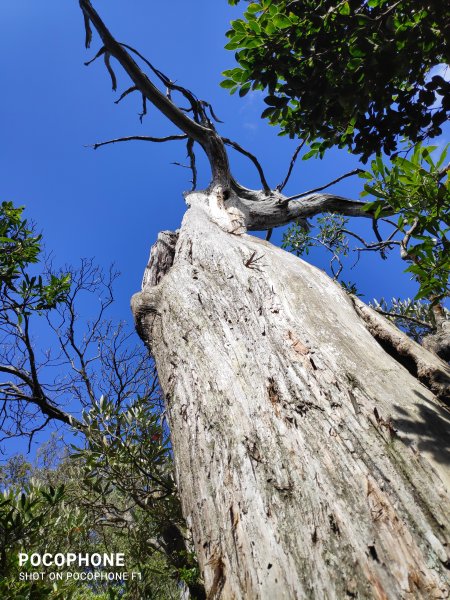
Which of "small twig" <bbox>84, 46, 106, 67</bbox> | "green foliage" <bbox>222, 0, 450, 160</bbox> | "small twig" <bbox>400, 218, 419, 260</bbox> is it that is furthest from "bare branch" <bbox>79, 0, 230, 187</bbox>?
"small twig" <bbox>400, 218, 419, 260</bbox>

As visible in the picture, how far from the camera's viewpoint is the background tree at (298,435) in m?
1.01

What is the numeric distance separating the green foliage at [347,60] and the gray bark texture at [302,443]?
1.41m

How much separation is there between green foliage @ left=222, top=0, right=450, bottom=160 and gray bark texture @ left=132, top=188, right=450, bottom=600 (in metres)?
1.41

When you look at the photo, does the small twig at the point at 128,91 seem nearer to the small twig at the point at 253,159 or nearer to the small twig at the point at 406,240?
the small twig at the point at 253,159

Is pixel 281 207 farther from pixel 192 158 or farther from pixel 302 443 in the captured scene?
pixel 302 443

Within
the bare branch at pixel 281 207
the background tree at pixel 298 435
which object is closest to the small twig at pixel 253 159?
the bare branch at pixel 281 207

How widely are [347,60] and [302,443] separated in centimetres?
252

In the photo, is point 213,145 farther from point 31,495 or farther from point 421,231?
point 31,495

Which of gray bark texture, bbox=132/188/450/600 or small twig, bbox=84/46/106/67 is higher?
small twig, bbox=84/46/106/67

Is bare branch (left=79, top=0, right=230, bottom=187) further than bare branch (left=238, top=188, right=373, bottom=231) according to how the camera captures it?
Yes

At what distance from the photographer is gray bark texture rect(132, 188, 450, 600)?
3.28ft

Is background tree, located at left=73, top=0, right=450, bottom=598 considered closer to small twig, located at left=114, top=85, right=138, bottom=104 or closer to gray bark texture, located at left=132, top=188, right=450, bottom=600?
gray bark texture, located at left=132, top=188, right=450, bottom=600

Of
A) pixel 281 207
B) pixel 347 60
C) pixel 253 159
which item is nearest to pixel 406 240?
pixel 347 60

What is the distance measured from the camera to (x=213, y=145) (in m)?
5.30
